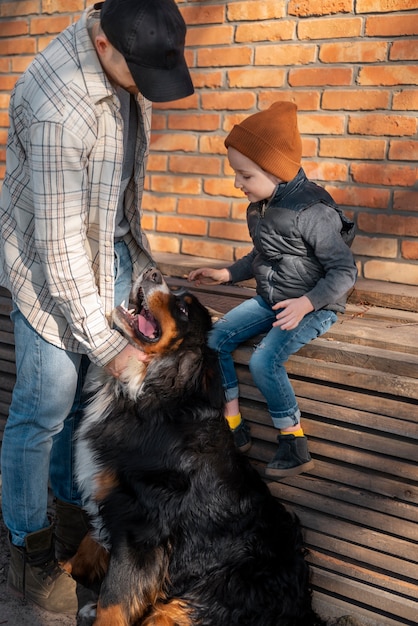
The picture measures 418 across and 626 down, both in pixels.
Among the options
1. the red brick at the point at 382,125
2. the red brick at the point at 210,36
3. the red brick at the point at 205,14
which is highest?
the red brick at the point at 205,14

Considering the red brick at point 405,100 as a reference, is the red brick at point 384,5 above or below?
above

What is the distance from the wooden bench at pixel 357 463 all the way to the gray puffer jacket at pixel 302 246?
239mm

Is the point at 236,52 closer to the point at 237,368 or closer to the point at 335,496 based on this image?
the point at 237,368

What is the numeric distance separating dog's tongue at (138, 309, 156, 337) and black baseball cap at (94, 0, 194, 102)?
0.83 metres

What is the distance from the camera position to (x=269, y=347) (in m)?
2.80

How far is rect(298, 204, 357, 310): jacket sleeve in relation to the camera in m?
2.75

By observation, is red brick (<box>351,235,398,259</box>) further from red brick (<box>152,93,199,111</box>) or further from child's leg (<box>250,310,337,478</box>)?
red brick (<box>152,93,199,111</box>)

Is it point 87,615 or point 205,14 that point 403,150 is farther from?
point 87,615

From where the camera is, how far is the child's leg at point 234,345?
296 cm

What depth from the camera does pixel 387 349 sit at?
281cm

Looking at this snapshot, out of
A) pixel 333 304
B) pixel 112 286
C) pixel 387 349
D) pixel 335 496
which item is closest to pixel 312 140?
pixel 333 304

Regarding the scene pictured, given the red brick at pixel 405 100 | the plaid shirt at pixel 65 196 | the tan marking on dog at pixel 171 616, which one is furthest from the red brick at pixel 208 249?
the tan marking on dog at pixel 171 616

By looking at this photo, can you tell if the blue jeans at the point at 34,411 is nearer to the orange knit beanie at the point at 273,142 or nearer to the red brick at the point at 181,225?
the orange knit beanie at the point at 273,142

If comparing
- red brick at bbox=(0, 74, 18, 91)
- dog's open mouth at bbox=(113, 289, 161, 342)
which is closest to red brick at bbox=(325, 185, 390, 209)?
dog's open mouth at bbox=(113, 289, 161, 342)
